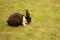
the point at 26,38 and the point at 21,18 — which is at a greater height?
the point at 21,18

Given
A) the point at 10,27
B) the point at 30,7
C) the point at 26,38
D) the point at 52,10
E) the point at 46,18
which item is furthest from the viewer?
the point at 30,7

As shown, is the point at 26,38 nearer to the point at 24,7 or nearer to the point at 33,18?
the point at 33,18

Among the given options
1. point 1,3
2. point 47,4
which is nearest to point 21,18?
point 47,4

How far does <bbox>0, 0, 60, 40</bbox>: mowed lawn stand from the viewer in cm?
560

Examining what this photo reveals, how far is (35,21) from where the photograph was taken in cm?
663

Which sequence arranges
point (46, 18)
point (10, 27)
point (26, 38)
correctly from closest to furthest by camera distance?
point (26, 38) → point (10, 27) → point (46, 18)

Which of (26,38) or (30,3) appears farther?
(30,3)

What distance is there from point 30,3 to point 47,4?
0.83 meters

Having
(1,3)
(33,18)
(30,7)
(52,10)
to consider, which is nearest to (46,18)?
(33,18)

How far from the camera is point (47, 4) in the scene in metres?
8.63

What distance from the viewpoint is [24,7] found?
8367mm

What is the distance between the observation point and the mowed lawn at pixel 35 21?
5598 mm

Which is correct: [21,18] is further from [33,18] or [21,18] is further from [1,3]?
[1,3]

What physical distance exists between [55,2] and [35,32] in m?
3.51
